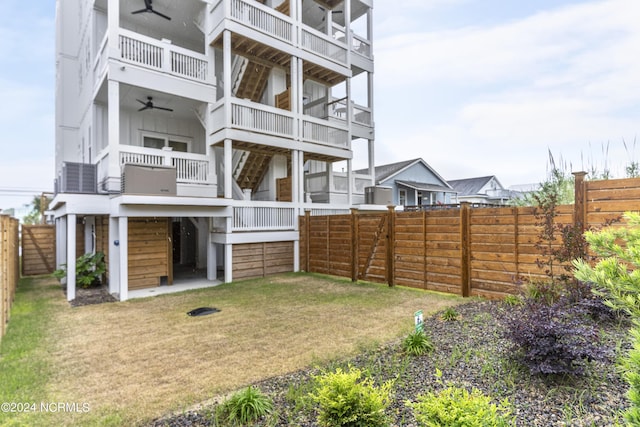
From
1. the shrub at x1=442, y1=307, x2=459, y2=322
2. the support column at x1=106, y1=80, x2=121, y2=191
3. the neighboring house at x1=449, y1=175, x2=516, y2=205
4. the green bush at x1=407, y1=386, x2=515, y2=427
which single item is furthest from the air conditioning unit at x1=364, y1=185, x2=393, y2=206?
the neighboring house at x1=449, y1=175, x2=516, y2=205

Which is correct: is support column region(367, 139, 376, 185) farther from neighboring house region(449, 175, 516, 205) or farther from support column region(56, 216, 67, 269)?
neighboring house region(449, 175, 516, 205)

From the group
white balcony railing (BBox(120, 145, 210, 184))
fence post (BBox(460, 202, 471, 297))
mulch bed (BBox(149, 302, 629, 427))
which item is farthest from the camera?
white balcony railing (BBox(120, 145, 210, 184))

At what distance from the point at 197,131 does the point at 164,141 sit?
1.27 m

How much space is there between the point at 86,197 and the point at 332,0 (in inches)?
A: 443

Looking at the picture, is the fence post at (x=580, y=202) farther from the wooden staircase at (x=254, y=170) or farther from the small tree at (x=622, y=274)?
the wooden staircase at (x=254, y=170)

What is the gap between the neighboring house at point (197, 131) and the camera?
8227mm

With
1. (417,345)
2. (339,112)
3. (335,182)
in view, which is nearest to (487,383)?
(417,345)

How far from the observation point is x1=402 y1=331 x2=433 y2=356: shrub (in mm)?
3930

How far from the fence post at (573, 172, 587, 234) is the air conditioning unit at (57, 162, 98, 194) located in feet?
35.8

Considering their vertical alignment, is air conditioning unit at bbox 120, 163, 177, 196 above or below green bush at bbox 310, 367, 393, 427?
above

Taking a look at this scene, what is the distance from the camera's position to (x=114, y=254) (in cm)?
827

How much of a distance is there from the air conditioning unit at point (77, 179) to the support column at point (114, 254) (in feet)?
3.43

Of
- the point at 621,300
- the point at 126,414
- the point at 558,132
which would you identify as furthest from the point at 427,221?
the point at 558,132

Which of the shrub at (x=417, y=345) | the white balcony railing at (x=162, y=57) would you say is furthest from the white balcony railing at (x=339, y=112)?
the shrub at (x=417, y=345)
